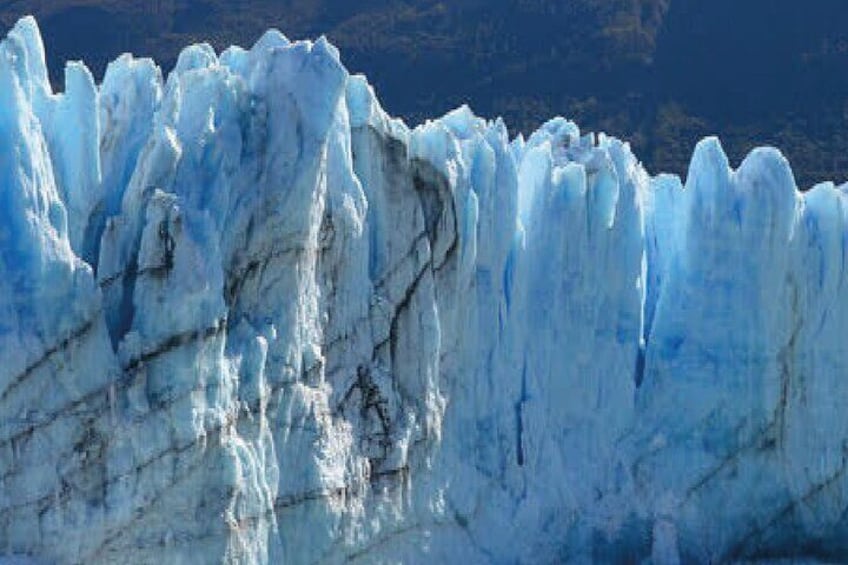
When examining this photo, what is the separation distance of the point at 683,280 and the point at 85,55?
4065 centimetres

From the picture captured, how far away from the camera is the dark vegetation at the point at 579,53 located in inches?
1973

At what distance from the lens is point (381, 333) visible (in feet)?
47.1

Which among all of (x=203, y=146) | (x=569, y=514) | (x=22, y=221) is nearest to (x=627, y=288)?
(x=569, y=514)

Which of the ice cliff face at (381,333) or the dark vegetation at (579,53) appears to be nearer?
the ice cliff face at (381,333)

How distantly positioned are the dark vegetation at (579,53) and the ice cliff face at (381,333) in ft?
103

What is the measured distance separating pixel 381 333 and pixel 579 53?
4163 cm

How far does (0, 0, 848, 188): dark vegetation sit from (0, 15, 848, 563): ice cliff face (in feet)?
103

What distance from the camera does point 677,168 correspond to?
152ft

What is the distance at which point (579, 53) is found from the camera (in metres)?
54.7

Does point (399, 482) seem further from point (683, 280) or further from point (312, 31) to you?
point (312, 31)

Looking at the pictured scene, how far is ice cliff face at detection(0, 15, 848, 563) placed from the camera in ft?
40.1

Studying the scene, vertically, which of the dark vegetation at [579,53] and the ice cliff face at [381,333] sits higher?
the dark vegetation at [579,53]

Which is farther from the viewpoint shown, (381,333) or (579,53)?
(579,53)

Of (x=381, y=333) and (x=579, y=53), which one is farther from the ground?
(x=579, y=53)
